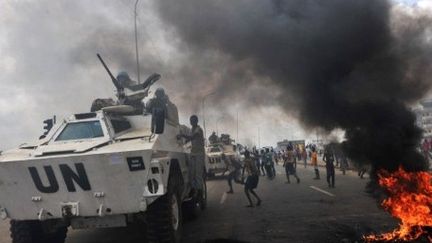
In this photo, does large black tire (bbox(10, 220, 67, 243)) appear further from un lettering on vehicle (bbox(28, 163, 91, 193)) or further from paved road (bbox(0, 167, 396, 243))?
paved road (bbox(0, 167, 396, 243))

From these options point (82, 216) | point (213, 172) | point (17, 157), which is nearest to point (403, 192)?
point (82, 216)

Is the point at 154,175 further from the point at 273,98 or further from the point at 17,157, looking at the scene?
the point at 273,98

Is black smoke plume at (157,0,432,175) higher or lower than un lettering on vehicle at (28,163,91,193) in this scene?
higher

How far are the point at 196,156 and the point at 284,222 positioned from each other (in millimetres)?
2287

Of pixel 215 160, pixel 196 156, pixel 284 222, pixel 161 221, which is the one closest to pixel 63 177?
pixel 161 221

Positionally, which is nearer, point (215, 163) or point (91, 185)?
point (91, 185)

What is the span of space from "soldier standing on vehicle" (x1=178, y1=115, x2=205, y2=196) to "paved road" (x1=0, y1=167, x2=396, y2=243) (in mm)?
773

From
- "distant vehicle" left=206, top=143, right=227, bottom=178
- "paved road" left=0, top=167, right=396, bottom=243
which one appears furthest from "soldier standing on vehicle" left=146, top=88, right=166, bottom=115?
"distant vehicle" left=206, top=143, right=227, bottom=178

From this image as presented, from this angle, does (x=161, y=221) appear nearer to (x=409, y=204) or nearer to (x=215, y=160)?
(x=409, y=204)

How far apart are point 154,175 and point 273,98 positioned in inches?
210

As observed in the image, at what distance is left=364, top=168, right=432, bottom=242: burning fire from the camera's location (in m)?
6.82

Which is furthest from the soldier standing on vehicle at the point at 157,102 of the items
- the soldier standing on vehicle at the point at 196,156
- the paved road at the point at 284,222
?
the paved road at the point at 284,222

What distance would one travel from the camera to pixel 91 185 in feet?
22.4

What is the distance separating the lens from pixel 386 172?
9781 mm
